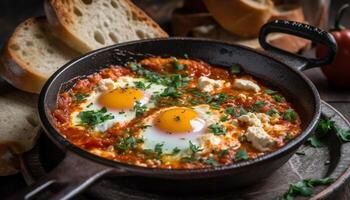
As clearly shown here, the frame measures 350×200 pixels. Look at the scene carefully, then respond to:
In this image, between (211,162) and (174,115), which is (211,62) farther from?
(211,162)

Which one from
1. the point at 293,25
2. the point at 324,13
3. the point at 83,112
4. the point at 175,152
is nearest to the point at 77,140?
the point at 83,112

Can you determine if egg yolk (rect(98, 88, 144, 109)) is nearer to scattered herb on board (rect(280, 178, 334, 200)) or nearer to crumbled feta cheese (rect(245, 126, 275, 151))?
crumbled feta cheese (rect(245, 126, 275, 151))

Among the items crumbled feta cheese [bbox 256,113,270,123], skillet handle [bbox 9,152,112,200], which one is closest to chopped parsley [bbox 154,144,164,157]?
skillet handle [bbox 9,152,112,200]

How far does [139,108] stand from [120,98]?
0.14m

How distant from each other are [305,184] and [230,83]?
1029mm

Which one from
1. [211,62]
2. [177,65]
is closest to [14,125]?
[177,65]

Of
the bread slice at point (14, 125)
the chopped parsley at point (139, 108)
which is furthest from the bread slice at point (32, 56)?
the chopped parsley at point (139, 108)

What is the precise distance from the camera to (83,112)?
3318 mm

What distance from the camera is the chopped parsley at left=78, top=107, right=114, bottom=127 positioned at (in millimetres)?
3209

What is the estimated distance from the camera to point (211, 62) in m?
3.95

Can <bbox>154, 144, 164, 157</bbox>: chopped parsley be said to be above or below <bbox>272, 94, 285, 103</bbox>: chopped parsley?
below

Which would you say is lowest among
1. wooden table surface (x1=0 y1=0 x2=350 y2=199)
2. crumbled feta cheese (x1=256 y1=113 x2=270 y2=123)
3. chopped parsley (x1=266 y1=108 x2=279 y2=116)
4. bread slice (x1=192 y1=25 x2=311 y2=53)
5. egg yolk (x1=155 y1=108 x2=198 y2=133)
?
wooden table surface (x1=0 y1=0 x2=350 y2=199)

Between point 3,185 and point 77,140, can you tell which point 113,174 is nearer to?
point 77,140

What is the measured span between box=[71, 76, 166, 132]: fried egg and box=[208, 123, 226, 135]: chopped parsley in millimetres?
460
